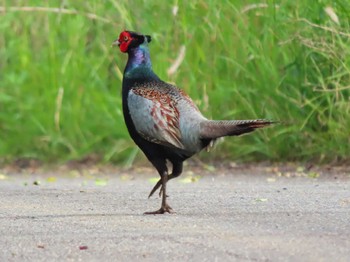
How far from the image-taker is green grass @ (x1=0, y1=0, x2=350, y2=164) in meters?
9.88

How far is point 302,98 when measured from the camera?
→ 1002cm

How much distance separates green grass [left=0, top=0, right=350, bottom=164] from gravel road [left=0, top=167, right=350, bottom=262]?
0.58m

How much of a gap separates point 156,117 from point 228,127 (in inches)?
17.1

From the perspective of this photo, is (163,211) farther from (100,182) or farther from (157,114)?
(100,182)

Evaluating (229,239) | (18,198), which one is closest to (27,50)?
(18,198)

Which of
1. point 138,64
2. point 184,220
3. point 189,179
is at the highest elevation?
point 138,64

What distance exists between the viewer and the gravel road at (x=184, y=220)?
546cm

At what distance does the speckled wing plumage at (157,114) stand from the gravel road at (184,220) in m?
0.44

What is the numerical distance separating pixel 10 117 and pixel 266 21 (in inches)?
102

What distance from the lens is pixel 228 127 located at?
6.91 meters

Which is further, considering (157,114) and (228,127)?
(157,114)

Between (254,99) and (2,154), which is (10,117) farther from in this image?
(254,99)

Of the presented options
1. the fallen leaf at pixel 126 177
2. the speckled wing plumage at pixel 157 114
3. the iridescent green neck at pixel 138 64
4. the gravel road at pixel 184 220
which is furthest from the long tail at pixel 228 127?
the fallen leaf at pixel 126 177

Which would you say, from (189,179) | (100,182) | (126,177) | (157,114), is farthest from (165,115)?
(126,177)
